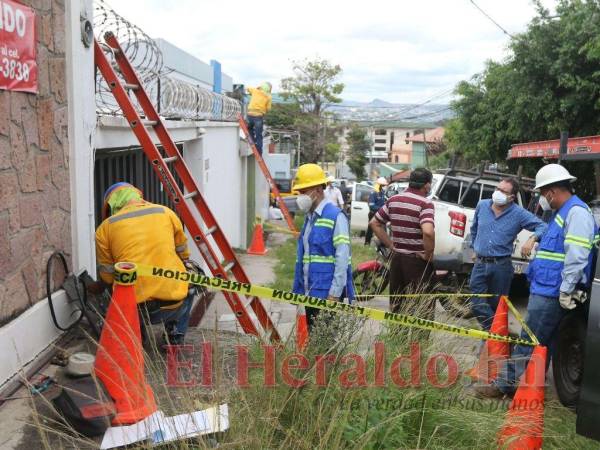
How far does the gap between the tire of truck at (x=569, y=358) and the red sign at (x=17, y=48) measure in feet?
14.2

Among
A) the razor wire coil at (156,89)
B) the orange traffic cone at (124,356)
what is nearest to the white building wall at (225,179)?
the razor wire coil at (156,89)

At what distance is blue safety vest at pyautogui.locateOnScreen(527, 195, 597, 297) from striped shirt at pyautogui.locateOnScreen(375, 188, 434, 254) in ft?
3.38

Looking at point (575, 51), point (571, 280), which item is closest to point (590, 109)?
point (575, 51)

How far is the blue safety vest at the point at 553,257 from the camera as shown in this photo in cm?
503

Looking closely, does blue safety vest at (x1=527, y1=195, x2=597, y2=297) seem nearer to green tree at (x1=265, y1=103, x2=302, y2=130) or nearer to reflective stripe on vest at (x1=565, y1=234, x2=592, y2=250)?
reflective stripe on vest at (x1=565, y1=234, x2=592, y2=250)

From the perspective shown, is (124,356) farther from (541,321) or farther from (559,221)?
(559,221)

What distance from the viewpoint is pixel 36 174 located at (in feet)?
13.6

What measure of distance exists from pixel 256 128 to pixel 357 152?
197ft

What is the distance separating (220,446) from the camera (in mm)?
2795

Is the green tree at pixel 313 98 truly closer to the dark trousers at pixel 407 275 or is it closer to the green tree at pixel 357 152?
the green tree at pixel 357 152

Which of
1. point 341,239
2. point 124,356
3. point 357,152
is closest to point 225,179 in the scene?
point 341,239

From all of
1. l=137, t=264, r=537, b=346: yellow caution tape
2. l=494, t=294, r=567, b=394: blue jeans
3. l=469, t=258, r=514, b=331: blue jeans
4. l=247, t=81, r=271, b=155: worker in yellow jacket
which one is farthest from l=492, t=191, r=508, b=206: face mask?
l=247, t=81, r=271, b=155: worker in yellow jacket

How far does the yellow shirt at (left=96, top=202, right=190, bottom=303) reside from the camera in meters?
4.43

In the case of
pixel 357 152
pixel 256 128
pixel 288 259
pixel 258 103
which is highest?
pixel 258 103
